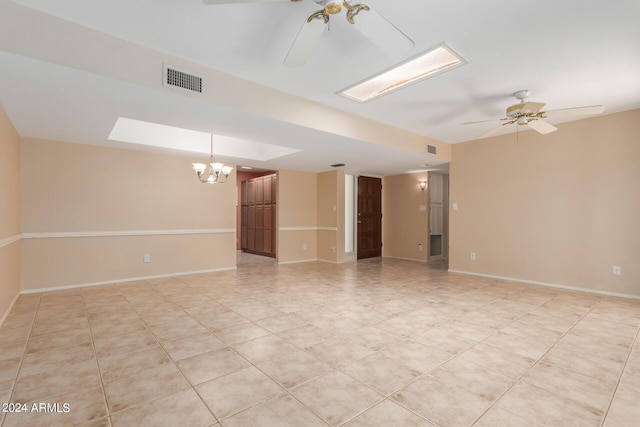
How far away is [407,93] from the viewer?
11.1ft

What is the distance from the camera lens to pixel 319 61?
271 cm

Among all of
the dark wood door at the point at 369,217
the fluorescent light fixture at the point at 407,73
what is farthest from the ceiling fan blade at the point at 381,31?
the dark wood door at the point at 369,217

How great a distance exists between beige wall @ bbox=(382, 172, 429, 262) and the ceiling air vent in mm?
5953

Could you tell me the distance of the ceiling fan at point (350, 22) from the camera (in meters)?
1.73

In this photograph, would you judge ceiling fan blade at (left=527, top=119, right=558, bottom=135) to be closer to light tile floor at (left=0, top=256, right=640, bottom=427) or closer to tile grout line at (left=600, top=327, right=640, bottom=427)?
light tile floor at (left=0, top=256, right=640, bottom=427)

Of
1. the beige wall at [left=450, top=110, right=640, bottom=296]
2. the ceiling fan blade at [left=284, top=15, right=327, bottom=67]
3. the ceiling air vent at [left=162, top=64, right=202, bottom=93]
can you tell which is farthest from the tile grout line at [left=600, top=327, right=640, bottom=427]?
the ceiling air vent at [left=162, top=64, right=202, bottom=93]

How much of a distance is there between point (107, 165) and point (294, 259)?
13.6 feet

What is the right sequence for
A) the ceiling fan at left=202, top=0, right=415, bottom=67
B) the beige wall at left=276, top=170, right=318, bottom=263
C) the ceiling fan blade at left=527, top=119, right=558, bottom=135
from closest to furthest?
the ceiling fan at left=202, top=0, right=415, bottom=67, the ceiling fan blade at left=527, top=119, right=558, bottom=135, the beige wall at left=276, top=170, right=318, bottom=263

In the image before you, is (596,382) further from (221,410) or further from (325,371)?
(221,410)

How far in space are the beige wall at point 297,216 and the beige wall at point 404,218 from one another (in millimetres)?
2052

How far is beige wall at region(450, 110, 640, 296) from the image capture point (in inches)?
159

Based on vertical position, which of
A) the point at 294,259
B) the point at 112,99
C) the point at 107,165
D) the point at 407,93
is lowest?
the point at 294,259

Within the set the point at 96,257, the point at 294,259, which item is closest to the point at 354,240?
the point at 294,259

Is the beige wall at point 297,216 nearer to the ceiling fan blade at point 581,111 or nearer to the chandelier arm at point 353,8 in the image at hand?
the ceiling fan blade at point 581,111
